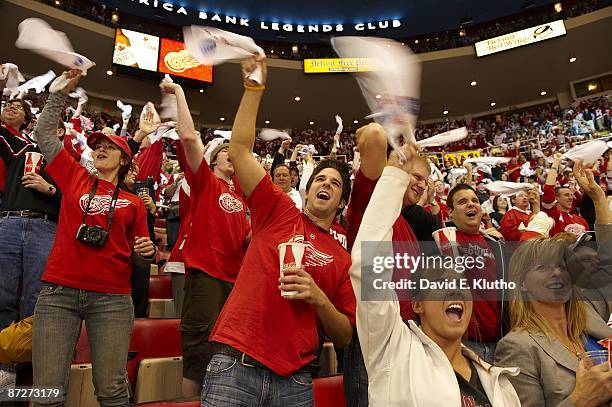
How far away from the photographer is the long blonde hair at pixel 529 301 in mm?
1545

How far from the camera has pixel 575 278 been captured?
5.49 ft

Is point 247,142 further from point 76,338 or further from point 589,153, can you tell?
point 589,153

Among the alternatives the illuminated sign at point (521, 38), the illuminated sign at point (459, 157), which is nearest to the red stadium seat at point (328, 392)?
the illuminated sign at point (459, 157)

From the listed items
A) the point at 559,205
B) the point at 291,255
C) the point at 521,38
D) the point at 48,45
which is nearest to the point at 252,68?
the point at 291,255

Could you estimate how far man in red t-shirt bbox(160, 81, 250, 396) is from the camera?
1932 mm

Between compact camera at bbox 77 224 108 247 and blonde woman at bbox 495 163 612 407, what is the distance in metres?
1.60

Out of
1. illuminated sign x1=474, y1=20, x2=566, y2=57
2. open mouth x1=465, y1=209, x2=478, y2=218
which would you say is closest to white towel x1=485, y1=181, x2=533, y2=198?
open mouth x1=465, y1=209, x2=478, y2=218

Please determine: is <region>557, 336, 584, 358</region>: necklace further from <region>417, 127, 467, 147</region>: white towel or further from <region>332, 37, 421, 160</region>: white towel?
<region>332, 37, 421, 160</region>: white towel

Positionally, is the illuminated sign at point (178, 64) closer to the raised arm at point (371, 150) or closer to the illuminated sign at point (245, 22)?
the illuminated sign at point (245, 22)

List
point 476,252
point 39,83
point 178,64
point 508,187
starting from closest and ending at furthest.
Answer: point 476,252 < point 39,83 < point 508,187 < point 178,64

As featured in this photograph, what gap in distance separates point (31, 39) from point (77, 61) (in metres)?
0.24

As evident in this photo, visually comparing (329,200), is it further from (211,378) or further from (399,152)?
(211,378)

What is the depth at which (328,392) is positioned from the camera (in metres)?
1.73

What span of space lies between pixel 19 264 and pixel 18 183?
0.47 m
